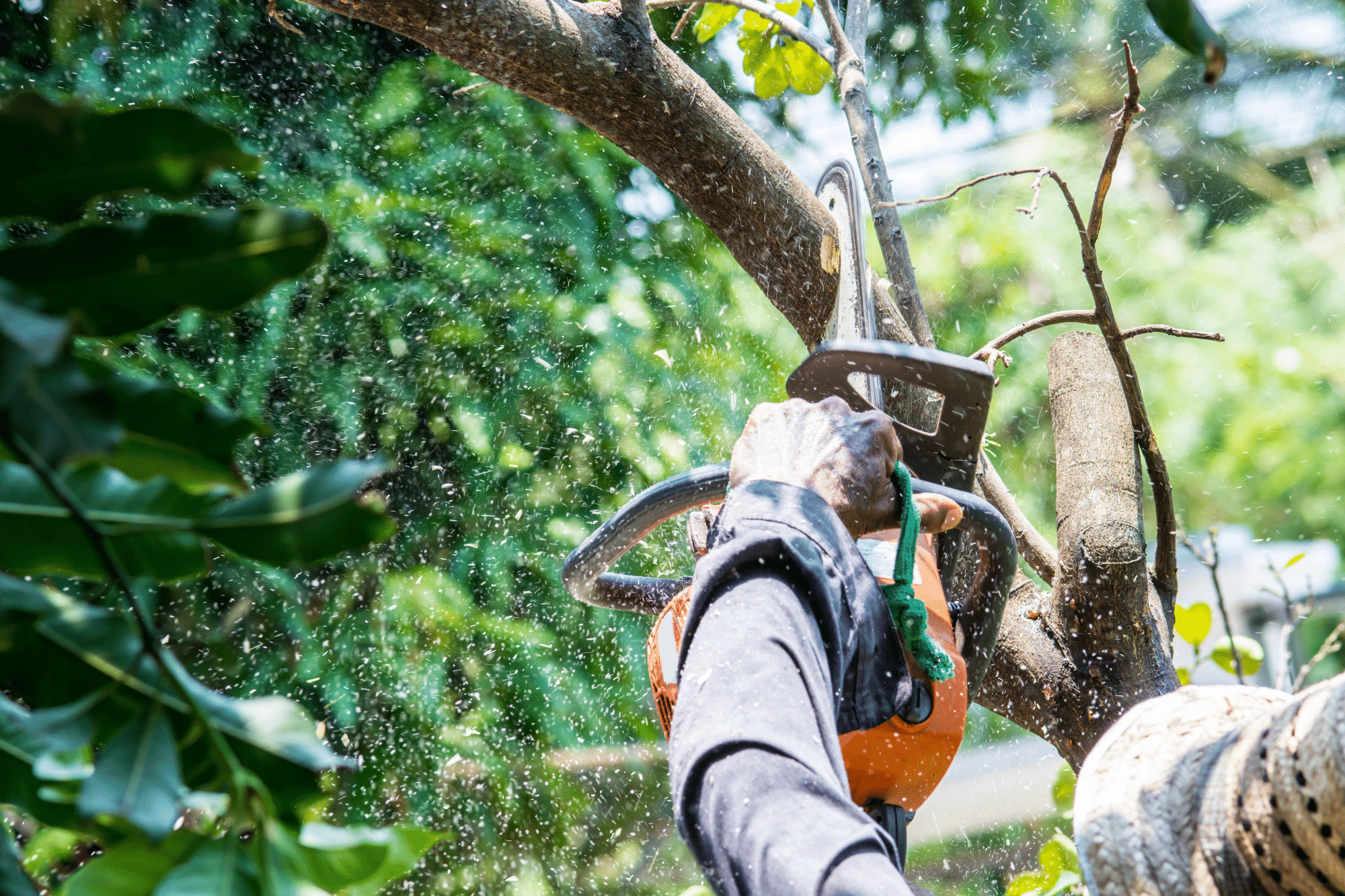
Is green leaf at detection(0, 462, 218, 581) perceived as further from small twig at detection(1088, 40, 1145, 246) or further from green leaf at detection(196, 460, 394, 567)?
small twig at detection(1088, 40, 1145, 246)

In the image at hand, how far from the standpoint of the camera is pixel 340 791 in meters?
1.79

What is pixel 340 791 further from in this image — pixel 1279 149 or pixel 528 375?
pixel 1279 149

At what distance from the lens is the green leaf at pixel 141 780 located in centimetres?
15

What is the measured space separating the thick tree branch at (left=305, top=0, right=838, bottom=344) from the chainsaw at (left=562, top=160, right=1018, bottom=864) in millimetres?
494

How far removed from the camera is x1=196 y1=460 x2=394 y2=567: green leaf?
166 mm

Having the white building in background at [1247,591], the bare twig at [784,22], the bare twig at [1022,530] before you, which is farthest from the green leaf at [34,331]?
the white building in background at [1247,591]

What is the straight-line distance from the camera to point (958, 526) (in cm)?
83

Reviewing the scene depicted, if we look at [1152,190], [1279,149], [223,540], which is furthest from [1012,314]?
[223,540]

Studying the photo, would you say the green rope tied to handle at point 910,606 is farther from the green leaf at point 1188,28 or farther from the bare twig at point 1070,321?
the bare twig at point 1070,321

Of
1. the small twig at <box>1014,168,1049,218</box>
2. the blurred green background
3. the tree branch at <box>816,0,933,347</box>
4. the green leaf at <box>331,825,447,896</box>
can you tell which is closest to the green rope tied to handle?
the green leaf at <box>331,825,447,896</box>

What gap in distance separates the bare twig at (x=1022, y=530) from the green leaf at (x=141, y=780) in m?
1.30

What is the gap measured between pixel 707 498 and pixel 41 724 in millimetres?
657

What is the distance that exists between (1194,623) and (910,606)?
113 cm

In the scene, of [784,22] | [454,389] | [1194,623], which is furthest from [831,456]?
[454,389]
